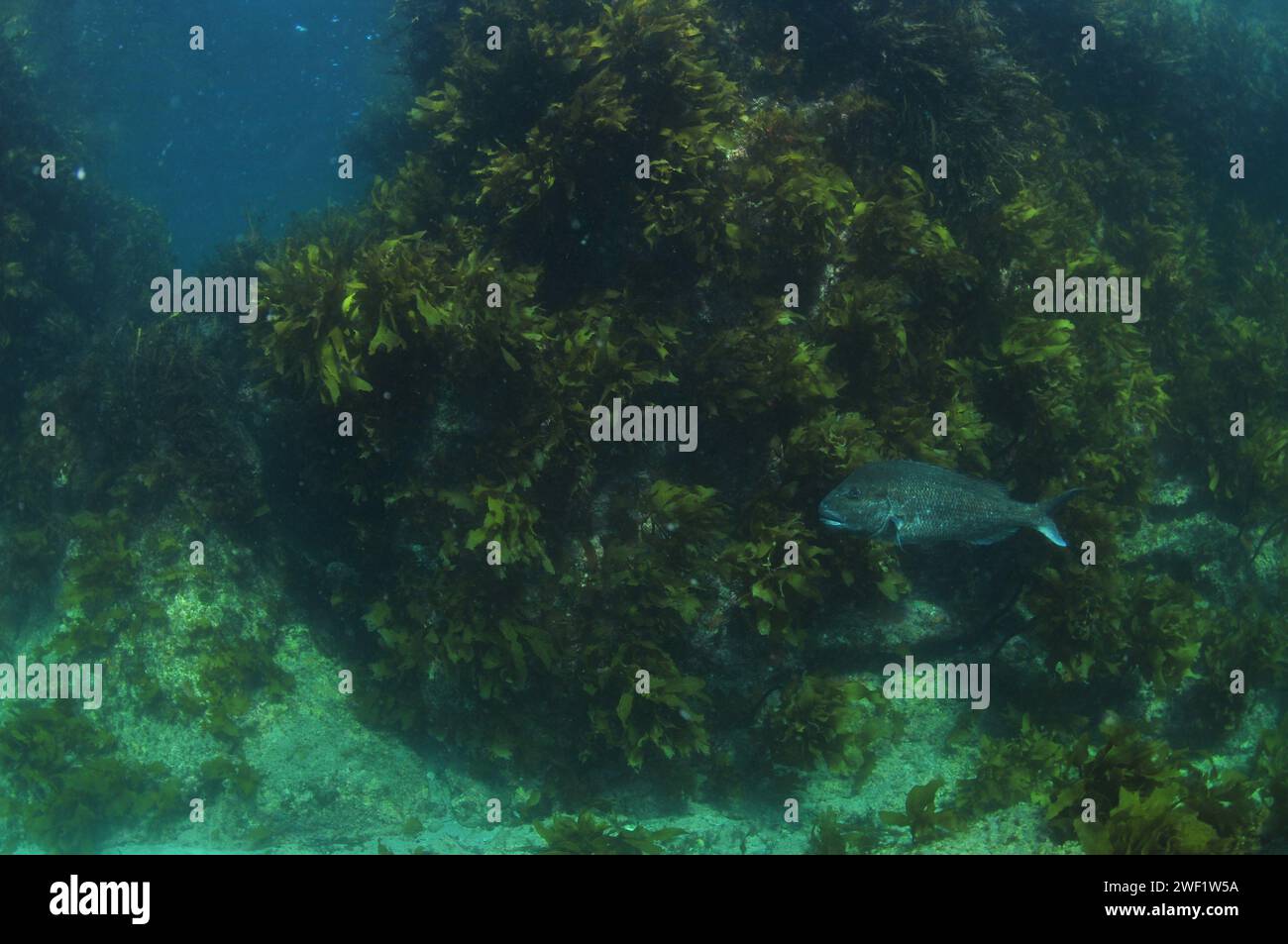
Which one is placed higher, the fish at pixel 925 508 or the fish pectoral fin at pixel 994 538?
the fish at pixel 925 508

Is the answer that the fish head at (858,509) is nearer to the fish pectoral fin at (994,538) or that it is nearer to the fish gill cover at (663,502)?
the fish pectoral fin at (994,538)

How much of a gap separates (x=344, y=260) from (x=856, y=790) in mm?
5989

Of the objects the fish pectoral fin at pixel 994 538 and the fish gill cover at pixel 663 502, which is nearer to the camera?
the fish pectoral fin at pixel 994 538

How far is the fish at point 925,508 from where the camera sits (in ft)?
14.1

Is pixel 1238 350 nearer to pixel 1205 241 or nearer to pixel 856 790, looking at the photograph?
pixel 1205 241

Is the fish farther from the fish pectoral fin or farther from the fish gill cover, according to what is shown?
the fish gill cover

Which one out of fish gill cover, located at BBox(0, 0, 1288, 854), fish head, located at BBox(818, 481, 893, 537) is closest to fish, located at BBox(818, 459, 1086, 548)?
fish head, located at BBox(818, 481, 893, 537)

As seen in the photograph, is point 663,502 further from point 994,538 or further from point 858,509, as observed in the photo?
point 994,538

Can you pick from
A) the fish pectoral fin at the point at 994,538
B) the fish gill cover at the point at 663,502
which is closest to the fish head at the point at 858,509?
the fish pectoral fin at the point at 994,538

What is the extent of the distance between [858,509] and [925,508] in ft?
1.37

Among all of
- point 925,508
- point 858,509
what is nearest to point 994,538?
point 925,508

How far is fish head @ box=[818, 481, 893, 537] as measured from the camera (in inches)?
169

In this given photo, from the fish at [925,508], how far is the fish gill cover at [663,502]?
3.40ft
